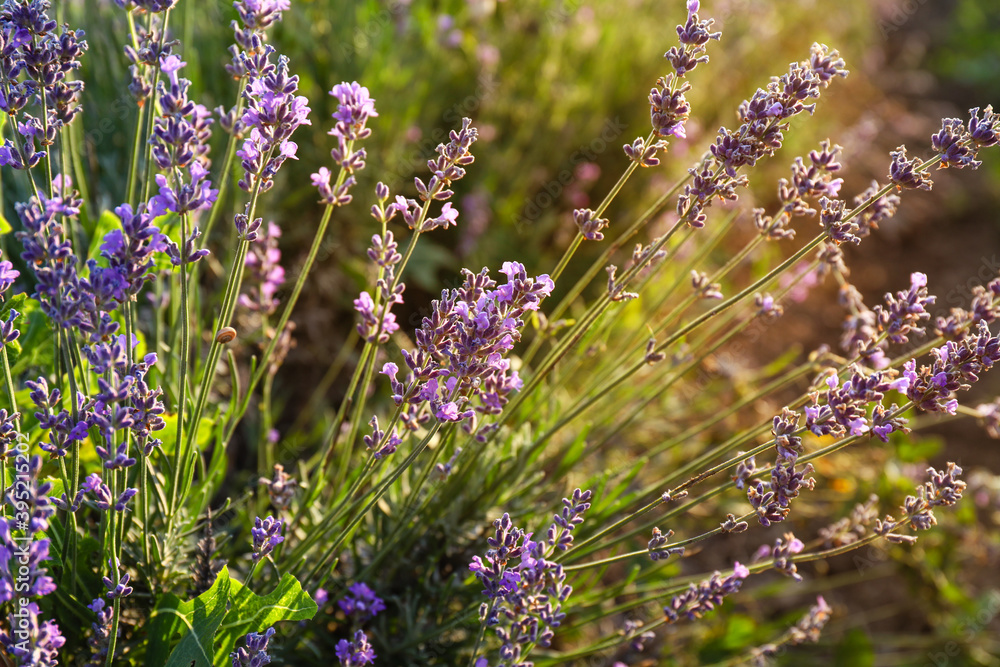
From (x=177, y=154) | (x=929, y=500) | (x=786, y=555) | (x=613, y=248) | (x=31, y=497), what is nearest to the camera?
(x=31, y=497)

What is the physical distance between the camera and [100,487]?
1.00 meters

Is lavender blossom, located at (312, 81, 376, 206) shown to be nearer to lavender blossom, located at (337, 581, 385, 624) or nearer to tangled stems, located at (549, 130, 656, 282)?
tangled stems, located at (549, 130, 656, 282)

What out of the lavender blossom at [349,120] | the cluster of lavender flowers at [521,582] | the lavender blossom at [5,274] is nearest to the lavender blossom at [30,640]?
the lavender blossom at [5,274]

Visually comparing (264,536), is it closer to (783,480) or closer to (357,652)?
(357,652)

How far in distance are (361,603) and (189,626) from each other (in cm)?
33

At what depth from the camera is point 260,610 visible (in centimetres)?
109

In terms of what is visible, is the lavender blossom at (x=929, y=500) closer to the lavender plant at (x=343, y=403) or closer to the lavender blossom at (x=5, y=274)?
the lavender plant at (x=343, y=403)

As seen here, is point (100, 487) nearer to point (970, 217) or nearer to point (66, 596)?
point (66, 596)

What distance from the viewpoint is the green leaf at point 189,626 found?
1.07m

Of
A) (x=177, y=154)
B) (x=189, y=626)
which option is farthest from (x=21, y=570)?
(x=177, y=154)

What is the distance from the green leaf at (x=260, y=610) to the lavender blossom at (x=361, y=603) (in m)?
0.25

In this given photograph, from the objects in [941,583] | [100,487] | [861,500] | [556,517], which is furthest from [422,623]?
[941,583]

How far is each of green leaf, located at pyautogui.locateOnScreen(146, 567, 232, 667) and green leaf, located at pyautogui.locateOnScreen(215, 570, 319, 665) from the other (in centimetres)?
3

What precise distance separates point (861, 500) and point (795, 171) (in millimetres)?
1409
